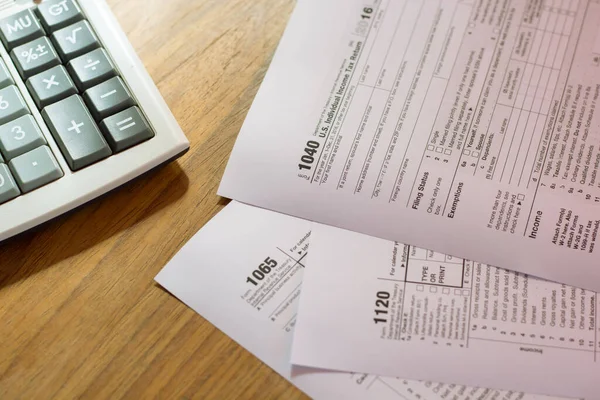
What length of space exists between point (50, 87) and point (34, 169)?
0.06 metres

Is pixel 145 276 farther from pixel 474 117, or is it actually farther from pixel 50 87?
pixel 474 117

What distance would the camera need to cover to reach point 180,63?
49 cm

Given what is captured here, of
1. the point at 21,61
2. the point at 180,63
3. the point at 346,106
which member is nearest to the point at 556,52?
the point at 346,106

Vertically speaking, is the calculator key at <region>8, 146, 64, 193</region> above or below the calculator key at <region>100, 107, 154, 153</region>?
below

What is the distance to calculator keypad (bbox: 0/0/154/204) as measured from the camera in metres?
0.41

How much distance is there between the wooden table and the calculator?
0.09 feet

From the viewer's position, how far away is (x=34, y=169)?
1.33ft

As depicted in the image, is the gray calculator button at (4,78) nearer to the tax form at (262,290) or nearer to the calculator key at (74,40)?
the calculator key at (74,40)

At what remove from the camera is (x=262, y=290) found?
1.37 ft

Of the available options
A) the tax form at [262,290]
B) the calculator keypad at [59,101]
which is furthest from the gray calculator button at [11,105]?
the tax form at [262,290]

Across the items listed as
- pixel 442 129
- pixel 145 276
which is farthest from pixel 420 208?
pixel 145 276

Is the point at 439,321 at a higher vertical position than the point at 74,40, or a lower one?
lower

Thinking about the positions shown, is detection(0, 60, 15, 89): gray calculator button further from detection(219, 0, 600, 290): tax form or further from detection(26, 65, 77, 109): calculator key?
detection(219, 0, 600, 290): tax form

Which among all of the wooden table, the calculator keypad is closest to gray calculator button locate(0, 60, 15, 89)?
the calculator keypad
